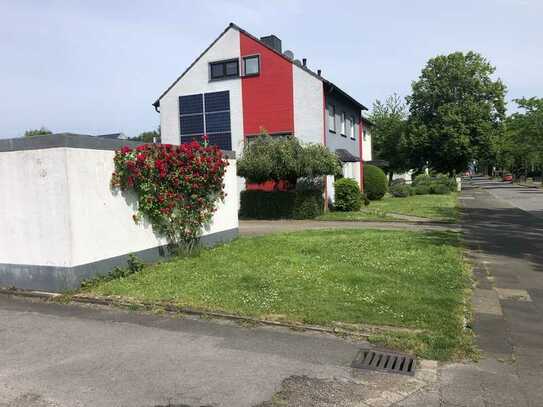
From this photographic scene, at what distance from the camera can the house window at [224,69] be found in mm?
22969

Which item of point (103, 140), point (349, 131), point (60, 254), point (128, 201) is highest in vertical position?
point (349, 131)

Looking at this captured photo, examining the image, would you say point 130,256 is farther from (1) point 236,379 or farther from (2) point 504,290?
(2) point 504,290

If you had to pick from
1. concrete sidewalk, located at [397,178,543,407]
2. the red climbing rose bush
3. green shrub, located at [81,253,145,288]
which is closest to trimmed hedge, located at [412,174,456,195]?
concrete sidewalk, located at [397,178,543,407]

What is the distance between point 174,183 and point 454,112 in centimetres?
4298

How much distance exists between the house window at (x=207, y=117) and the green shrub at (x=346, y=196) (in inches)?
233

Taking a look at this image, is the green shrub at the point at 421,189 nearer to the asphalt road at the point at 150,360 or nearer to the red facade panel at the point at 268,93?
the red facade panel at the point at 268,93

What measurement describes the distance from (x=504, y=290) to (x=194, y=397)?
5.41 metres

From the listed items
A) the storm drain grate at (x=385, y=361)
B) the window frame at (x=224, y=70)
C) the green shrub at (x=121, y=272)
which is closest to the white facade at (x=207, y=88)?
the window frame at (x=224, y=70)

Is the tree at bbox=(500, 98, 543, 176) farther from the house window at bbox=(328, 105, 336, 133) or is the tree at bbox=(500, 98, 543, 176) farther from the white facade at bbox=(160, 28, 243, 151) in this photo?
the white facade at bbox=(160, 28, 243, 151)

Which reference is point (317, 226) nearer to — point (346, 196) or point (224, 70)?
point (346, 196)

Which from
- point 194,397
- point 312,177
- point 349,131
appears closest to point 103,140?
point 194,397

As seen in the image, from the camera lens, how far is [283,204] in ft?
64.1

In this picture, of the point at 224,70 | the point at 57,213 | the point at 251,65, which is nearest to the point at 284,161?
the point at 251,65

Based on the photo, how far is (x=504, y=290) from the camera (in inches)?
290
